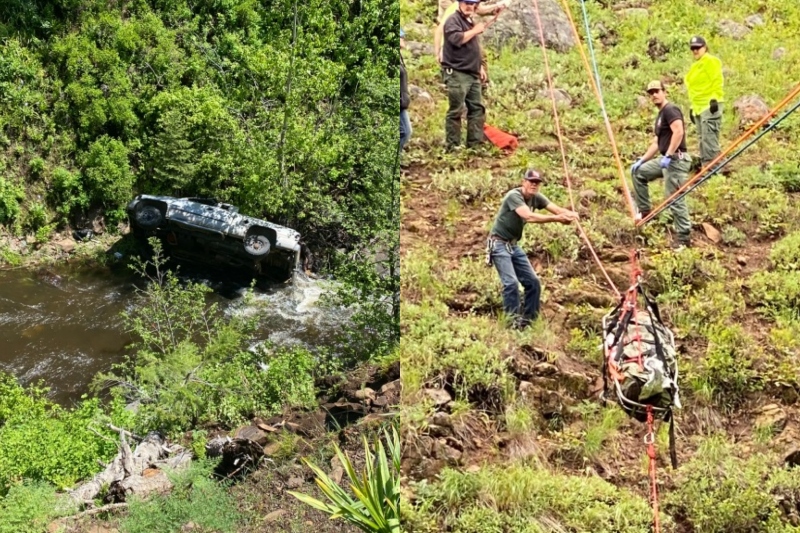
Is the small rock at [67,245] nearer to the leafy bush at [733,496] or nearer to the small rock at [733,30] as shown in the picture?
the small rock at [733,30]

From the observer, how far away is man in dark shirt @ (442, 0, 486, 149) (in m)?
3.03

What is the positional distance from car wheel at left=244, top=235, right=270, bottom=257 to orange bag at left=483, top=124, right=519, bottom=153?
1315 cm

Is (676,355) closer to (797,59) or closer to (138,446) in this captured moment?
(797,59)

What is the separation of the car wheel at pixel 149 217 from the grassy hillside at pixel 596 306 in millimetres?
14444

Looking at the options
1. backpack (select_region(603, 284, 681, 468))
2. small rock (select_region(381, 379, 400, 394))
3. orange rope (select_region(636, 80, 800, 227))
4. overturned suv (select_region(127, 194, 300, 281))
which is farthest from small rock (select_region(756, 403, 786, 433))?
overturned suv (select_region(127, 194, 300, 281))

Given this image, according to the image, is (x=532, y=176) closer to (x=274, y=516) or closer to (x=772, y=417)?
(x=772, y=417)

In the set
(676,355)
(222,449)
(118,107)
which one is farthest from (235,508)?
(118,107)

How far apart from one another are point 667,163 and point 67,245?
615 inches

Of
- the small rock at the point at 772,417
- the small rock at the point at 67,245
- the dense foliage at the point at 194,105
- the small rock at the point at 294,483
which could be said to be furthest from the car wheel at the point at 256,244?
the small rock at the point at 772,417

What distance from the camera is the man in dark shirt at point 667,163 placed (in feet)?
9.99

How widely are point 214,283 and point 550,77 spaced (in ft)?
47.1

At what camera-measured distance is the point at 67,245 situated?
55.2 feet

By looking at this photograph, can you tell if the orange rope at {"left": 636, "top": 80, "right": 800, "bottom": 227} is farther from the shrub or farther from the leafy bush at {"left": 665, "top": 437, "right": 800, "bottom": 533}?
the leafy bush at {"left": 665, "top": 437, "right": 800, "bottom": 533}

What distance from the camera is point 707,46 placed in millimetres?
3279
